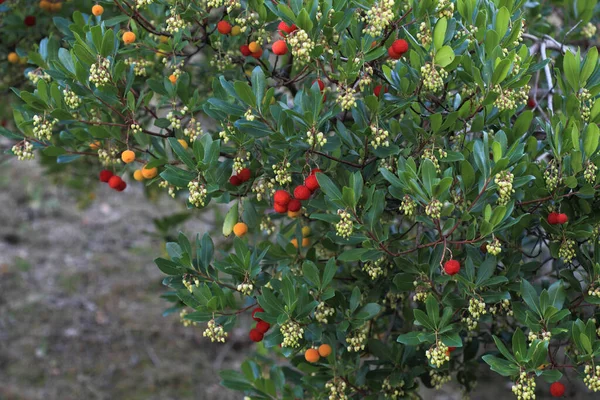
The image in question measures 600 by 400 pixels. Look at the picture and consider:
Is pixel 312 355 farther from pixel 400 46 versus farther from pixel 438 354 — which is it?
pixel 400 46

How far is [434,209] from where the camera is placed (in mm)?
1832

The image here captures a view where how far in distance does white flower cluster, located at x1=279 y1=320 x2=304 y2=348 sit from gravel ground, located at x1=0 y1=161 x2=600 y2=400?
88.5 inches

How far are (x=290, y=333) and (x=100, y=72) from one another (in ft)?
3.19

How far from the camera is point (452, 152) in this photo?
1981 millimetres

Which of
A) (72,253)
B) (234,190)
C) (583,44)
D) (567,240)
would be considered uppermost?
(234,190)

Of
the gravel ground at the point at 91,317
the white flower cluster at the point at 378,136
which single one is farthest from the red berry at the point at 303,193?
the gravel ground at the point at 91,317

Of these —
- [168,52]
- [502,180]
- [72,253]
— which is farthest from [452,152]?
[72,253]

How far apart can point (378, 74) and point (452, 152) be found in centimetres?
39

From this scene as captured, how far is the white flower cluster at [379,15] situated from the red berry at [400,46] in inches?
4.1

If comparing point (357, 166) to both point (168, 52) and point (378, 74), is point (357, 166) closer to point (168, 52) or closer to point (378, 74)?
point (378, 74)

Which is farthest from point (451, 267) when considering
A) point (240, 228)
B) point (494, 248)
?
point (240, 228)

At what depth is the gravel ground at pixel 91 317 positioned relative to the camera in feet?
16.2

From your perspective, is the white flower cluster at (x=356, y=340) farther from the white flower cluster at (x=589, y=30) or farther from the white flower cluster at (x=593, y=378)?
the white flower cluster at (x=589, y=30)

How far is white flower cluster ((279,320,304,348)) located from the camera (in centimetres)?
203
